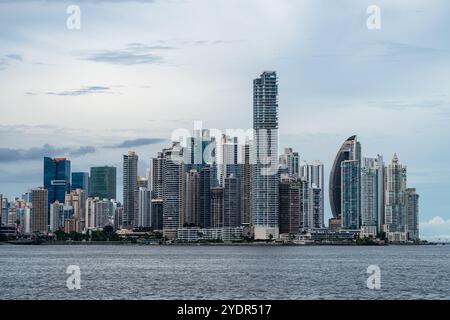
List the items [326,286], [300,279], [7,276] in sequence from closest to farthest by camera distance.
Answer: [326,286] < [300,279] < [7,276]

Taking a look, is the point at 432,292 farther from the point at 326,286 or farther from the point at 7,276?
the point at 7,276

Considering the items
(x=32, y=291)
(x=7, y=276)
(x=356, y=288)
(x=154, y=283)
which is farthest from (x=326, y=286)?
(x=7, y=276)

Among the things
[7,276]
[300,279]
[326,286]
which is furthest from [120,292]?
[7,276]

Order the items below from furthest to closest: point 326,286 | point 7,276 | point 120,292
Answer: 1. point 7,276
2. point 326,286
3. point 120,292
